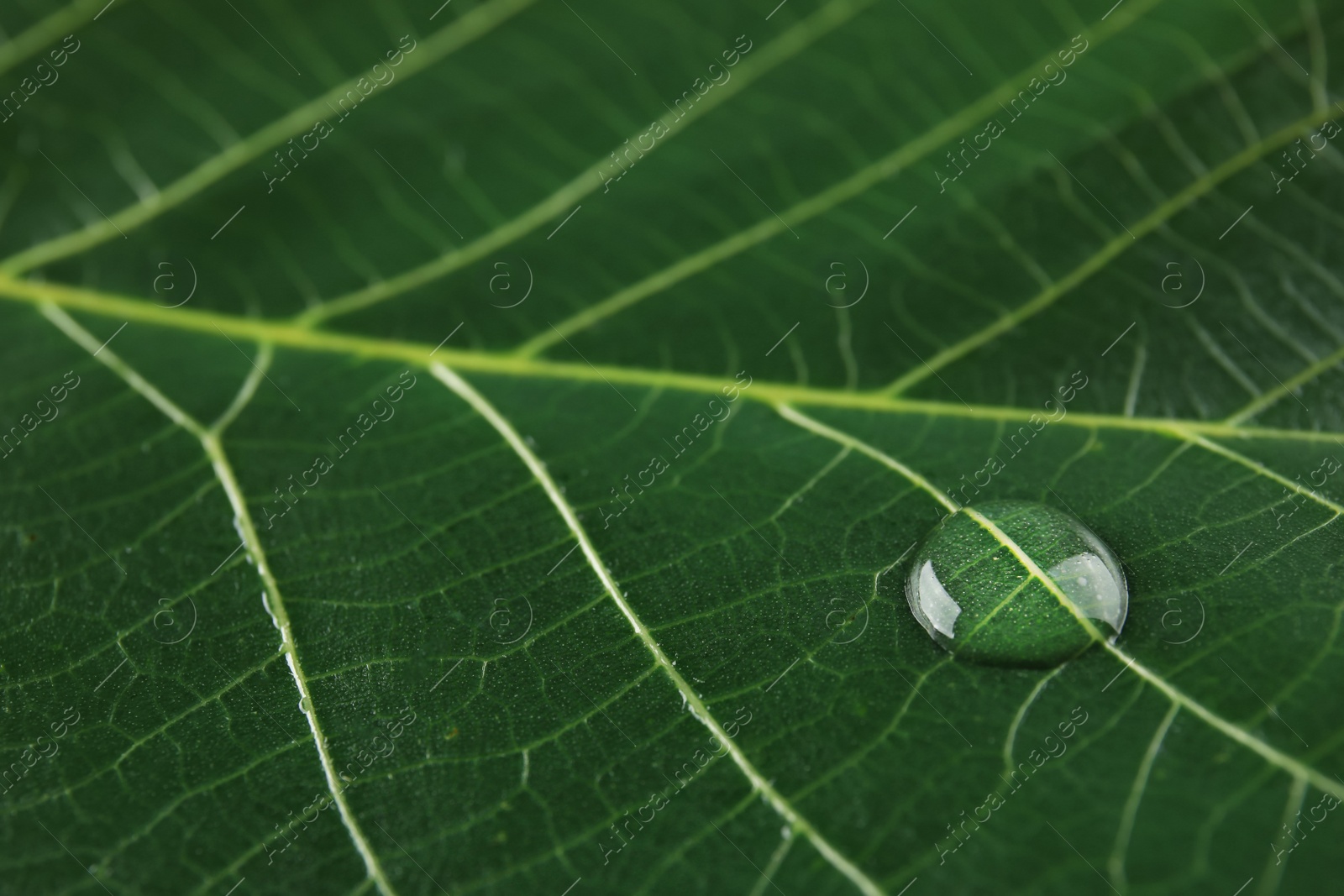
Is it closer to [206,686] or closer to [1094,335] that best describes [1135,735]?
[1094,335]

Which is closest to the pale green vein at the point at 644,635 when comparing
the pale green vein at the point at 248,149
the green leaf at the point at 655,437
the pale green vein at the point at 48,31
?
the green leaf at the point at 655,437

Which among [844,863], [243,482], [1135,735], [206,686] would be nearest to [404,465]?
[243,482]

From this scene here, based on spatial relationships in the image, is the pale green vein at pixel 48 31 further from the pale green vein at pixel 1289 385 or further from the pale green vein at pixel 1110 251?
the pale green vein at pixel 1289 385

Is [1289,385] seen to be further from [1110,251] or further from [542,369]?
[542,369]

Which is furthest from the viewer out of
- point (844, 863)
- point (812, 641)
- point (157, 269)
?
point (157, 269)

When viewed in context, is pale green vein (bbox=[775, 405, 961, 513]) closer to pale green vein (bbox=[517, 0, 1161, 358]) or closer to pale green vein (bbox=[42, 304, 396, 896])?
pale green vein (bbox=[517, 0, 1161, 358])
